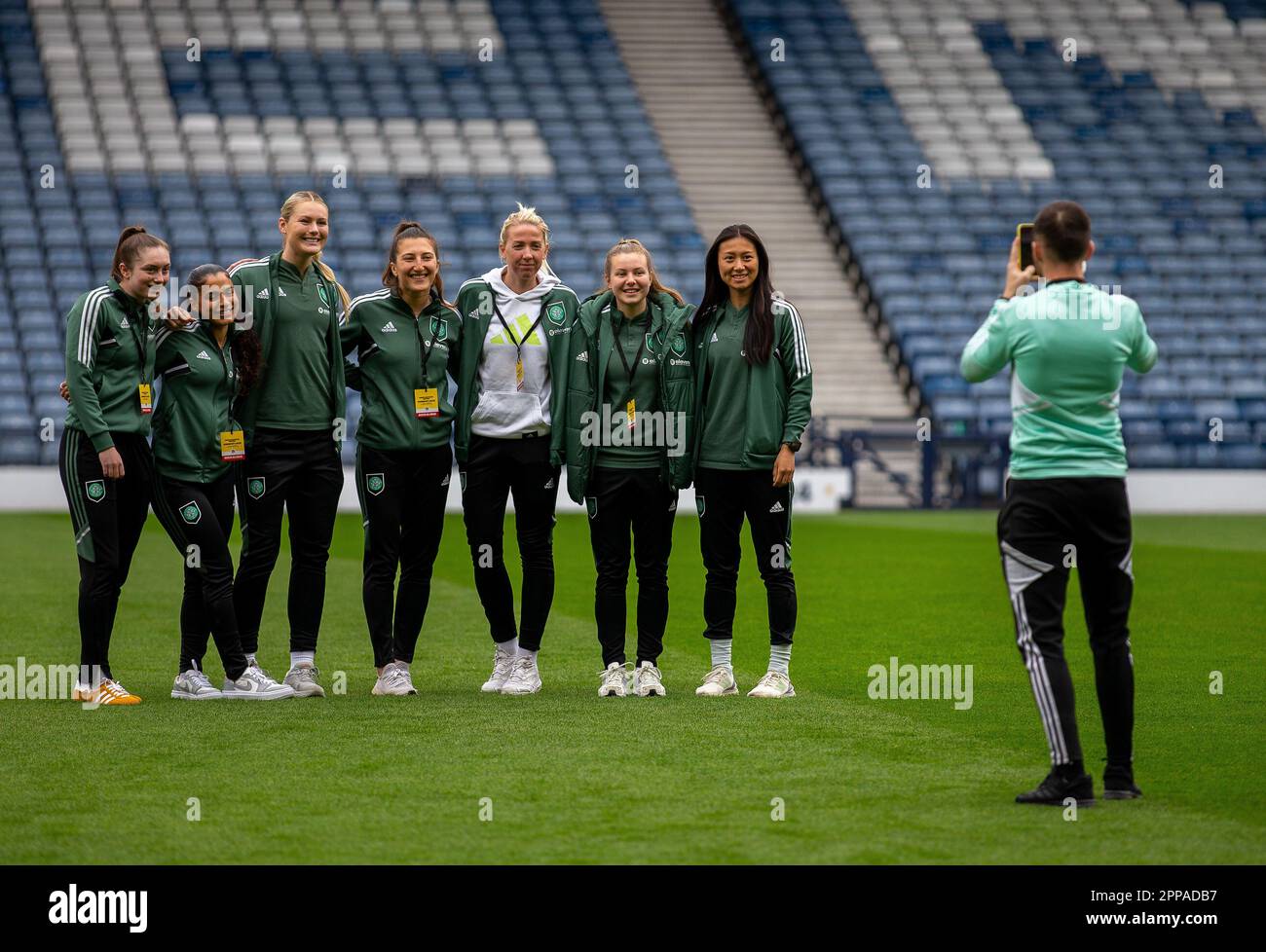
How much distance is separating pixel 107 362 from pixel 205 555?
0.83 meters

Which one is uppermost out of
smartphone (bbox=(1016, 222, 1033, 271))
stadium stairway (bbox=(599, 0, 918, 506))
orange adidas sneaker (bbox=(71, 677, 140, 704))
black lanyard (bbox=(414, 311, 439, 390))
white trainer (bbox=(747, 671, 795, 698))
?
stadium stairway (bbox=(599, 0, 918, 506))

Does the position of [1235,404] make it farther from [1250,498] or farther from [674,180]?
[674,180]

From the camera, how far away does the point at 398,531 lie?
6.75 metres

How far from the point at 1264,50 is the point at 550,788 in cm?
2953

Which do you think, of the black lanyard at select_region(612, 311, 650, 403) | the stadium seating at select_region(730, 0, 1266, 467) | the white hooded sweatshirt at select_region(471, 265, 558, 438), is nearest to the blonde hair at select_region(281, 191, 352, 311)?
the white hooded sweatshirt at select_region(471, 265, 558, 438)

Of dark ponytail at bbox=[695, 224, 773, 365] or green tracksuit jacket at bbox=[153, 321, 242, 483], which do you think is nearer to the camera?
green tracksuit jacket at bbox=[153, 321, 242, 483]

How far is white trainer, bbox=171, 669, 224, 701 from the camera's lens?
6.59 m

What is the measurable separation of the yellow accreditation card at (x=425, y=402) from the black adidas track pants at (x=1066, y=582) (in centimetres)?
271

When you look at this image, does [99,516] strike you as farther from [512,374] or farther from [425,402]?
[512,374]

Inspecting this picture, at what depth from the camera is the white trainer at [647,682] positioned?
6.68 meters

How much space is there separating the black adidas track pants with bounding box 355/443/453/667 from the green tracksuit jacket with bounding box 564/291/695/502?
578 millimetres

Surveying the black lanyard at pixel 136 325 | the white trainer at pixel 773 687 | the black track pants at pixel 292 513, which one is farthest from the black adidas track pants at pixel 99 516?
the white trainer at pixel 773 687

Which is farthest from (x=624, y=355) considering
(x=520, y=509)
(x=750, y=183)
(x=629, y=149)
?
(x=750, y=183)

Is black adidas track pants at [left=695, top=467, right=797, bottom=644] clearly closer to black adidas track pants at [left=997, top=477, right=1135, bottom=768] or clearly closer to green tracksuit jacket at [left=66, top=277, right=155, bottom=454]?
black adidas track pants at [left=997, top=477, right=1135, bottom=768]
